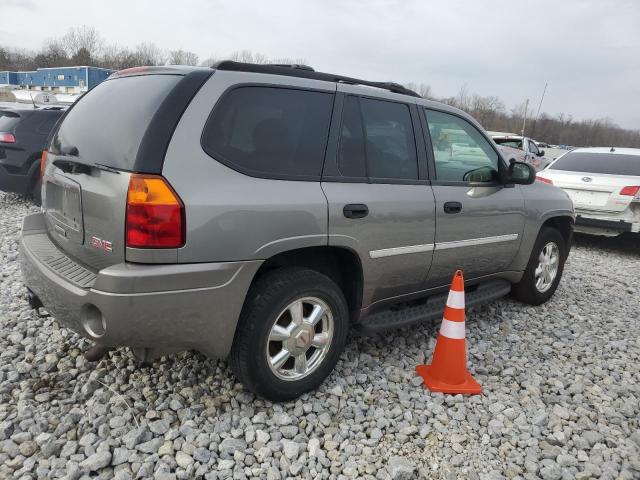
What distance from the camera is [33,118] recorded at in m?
7.94

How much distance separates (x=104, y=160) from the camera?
7.88 ft

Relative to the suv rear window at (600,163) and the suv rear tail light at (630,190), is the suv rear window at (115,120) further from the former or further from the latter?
the suv rear window at (600,163)

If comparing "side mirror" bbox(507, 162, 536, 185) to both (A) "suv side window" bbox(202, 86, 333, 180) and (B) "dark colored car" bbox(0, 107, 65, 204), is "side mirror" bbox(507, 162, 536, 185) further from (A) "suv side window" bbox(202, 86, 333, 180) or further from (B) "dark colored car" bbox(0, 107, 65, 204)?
(B) "dark colored car" bbox(0, 107, 65, 204)

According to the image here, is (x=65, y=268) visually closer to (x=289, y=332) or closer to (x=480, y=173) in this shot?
(x=289, y=332)

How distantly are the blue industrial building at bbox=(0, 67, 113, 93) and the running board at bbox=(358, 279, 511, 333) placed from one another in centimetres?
5441

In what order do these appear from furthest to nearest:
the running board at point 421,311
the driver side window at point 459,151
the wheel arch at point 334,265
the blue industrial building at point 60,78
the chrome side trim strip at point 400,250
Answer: the blue industrial building at point 60,78
the driver side window at point 459,151
the running board at point 421,311
the chrome side trim strip at point 400,250
the wheel arch at point 334,265

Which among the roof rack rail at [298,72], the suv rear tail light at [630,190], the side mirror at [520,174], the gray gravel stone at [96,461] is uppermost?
the roof rack rail at [298,72]

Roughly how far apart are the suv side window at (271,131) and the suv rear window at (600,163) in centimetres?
650

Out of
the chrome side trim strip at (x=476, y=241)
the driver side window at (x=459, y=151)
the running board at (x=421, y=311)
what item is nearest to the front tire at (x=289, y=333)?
the running board at (x=421, y=311)

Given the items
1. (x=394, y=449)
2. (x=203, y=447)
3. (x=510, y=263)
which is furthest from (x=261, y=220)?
(x=510, y=263)

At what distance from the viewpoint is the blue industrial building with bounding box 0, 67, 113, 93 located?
179ft

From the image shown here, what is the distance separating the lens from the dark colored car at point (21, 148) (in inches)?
301

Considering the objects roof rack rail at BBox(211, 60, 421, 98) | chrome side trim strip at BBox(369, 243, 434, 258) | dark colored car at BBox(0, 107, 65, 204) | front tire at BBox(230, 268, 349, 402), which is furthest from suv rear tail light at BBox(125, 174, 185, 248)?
dark colored car at BBox(0, 107, 65, 204)

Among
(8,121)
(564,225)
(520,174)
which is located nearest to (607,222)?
(564,225)
